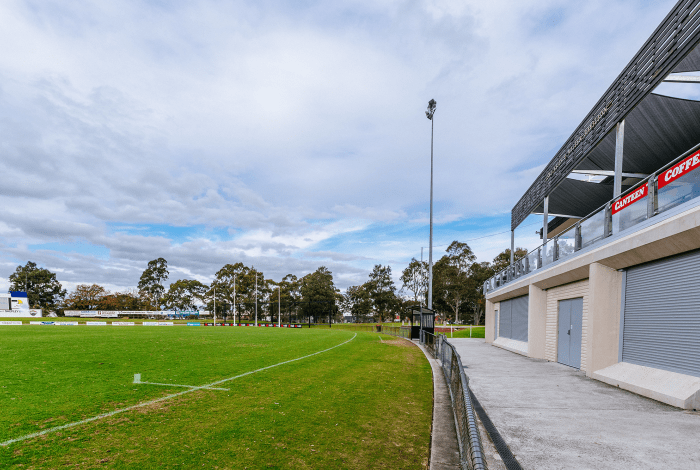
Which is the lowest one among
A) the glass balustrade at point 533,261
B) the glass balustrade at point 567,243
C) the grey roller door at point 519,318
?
the grey roller door at point 519,318

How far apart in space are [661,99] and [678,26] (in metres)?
2.68

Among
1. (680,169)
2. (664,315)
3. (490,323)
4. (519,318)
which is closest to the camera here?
(680,169)

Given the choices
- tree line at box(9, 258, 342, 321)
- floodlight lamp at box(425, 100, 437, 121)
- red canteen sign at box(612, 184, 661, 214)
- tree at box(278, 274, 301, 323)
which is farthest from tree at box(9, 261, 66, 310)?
red canteen sign at box(612, 184, 661, 214)

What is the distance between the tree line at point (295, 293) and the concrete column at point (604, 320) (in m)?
59.3

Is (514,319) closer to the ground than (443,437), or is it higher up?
closer to the ground

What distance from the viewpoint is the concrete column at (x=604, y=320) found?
10.7 metres

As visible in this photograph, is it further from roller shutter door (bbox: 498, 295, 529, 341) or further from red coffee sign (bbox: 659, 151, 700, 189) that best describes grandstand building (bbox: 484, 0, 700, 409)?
roller shutter door (bbox: 498, 295, 529, 341)

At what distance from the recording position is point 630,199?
9.96 metres

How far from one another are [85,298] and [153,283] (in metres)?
19.3

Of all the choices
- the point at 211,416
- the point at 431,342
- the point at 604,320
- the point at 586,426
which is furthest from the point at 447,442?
the point at 431,342

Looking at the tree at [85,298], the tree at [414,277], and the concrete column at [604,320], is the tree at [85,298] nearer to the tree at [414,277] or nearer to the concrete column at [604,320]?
the tree at [414,277]

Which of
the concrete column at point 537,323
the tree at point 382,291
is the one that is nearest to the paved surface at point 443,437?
the concrete column at point 537,323

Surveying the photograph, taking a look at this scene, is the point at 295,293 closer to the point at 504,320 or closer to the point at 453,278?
the point at 453,278

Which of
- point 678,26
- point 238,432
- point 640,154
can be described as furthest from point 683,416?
point 640,154
